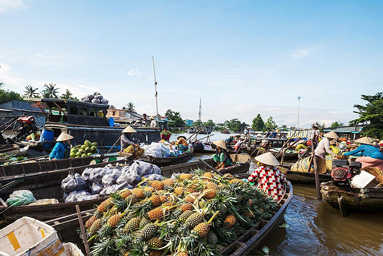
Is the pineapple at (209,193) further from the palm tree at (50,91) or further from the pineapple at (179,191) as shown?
the palm tree at (50,91)

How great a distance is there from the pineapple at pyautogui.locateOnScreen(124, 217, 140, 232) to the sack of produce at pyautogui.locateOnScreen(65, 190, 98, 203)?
2.66 metres

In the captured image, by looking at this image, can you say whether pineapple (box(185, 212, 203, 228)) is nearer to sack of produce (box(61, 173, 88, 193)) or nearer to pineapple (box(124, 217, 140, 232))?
pineapple (box(124, 217, 140, 232))

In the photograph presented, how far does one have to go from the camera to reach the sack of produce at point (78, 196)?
5344 millimetres

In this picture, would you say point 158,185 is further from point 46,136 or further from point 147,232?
point 46,136

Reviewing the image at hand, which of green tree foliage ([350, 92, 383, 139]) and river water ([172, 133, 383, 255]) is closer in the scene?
river water ([172, 133, 383, 255])

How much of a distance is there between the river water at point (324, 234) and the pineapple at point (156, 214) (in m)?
2.43

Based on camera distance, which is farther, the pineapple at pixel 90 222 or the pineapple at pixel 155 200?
the pineapple at pixel 90 222

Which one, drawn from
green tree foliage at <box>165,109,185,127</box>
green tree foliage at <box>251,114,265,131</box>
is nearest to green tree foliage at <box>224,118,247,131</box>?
green tree foliage at <box>251,114,265,131</box>

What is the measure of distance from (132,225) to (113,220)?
0.39m

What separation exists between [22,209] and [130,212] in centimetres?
264

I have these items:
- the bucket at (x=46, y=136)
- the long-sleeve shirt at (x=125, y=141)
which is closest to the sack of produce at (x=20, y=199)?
the long-sleeve shirt at (x=125, y=141)

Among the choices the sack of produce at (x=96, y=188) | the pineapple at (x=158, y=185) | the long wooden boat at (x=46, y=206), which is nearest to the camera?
the pineapple at (x=158, y=185)

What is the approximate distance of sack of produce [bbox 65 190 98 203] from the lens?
210 inches

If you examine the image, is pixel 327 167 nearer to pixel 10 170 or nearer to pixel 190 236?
pixel 190 236
